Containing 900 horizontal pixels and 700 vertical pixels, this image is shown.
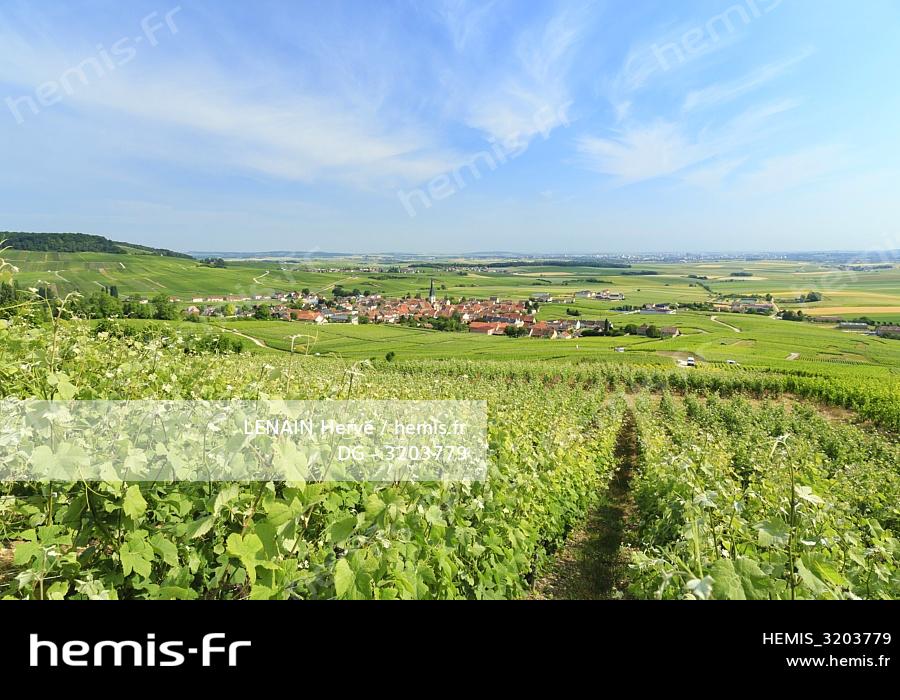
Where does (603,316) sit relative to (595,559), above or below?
above

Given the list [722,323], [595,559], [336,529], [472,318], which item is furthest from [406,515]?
[722,323]

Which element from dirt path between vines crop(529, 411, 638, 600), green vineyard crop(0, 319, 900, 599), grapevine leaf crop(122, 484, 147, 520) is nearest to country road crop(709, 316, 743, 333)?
dirt path between vines crop(529, 411, 638, 600)

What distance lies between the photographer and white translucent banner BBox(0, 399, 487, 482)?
1.85 m

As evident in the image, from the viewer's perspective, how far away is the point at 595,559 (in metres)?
7.06

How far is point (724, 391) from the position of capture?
33.1 m

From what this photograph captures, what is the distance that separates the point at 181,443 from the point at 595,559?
6.78 m

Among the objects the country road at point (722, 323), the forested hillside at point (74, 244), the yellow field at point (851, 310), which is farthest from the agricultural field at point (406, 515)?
the yellow field at point (851, 310)

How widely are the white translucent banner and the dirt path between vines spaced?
141 inches

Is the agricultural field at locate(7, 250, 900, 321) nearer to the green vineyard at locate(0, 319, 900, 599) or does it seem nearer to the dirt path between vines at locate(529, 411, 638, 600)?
the green vineyard at locate(0, 319, 900, 599)

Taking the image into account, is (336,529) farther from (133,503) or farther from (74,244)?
(74,244)

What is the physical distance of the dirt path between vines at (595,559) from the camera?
606 centimetres
